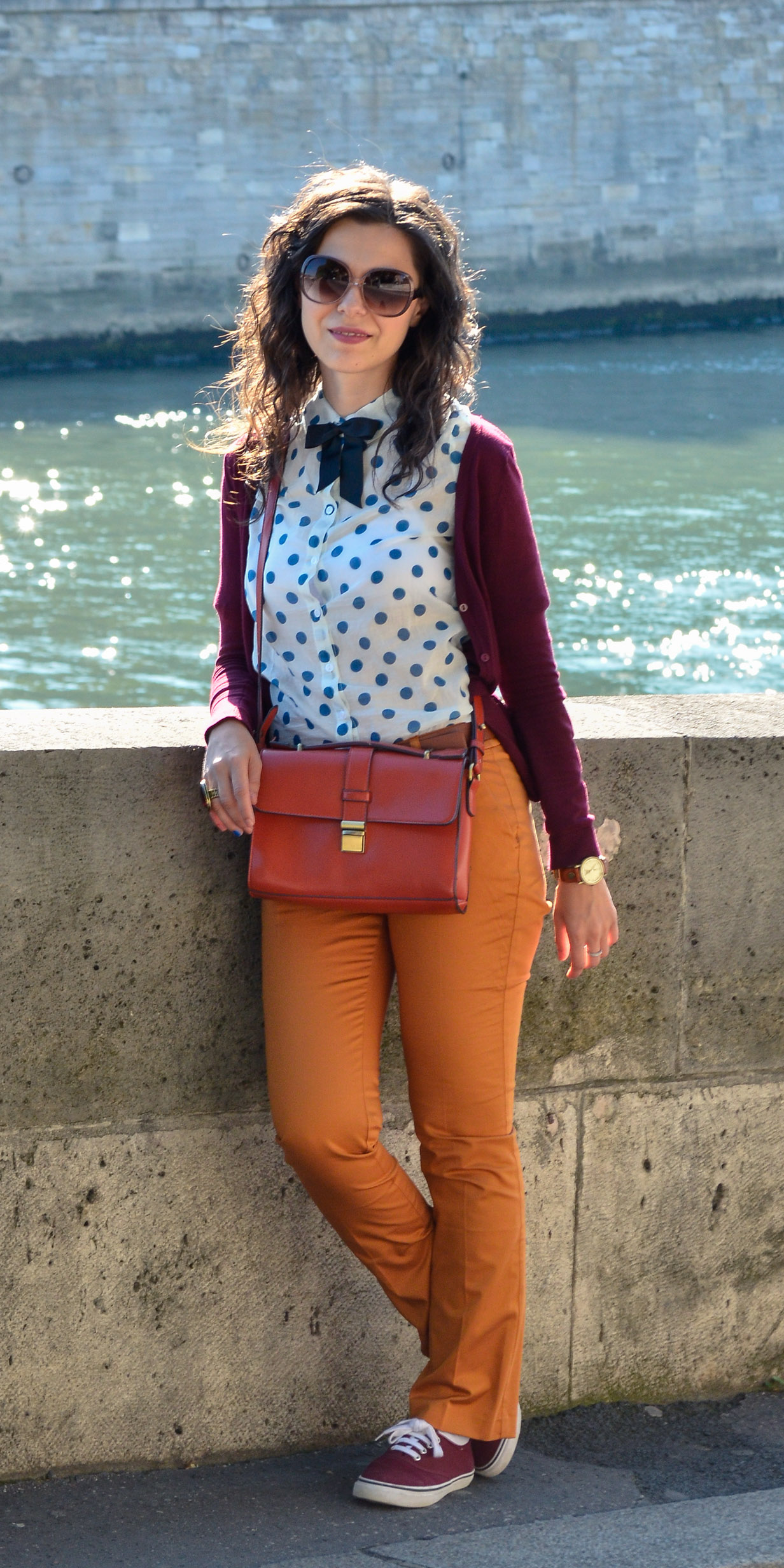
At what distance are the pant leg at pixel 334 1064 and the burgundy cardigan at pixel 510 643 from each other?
0.76ft

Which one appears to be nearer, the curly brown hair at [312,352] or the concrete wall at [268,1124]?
the curly brown hair at [312,352]

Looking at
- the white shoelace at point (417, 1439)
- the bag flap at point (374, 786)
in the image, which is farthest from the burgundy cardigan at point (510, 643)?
the white shoelace at point (417, 1439)

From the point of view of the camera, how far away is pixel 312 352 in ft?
6.80

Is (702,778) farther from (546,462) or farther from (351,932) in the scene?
(546,462)

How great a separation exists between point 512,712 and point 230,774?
1.05 feet

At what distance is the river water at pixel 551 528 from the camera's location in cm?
1220

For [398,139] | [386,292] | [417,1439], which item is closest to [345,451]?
[386,292]

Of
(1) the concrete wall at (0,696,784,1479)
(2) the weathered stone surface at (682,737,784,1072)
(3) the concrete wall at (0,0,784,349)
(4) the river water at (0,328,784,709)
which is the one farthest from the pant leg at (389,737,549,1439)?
(3) the concrete wall at (0,0,784,349)

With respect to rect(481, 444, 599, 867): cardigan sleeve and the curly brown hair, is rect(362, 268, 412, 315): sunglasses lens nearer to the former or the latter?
the curly brown hair

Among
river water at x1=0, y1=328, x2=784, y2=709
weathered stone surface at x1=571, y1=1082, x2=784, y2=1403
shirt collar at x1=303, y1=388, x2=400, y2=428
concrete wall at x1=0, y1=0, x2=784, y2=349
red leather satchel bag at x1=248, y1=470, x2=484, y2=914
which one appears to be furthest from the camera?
concrete wall at x1=0, y1=0, x2=784, y2=349

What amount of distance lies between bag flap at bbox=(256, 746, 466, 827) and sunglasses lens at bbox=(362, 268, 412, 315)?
0.48 m

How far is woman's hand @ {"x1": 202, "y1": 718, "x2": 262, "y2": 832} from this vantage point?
6.28 ft

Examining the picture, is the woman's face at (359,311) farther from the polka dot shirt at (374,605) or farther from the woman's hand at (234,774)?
the woman's hand at (234,774)

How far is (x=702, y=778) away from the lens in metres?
2.25
